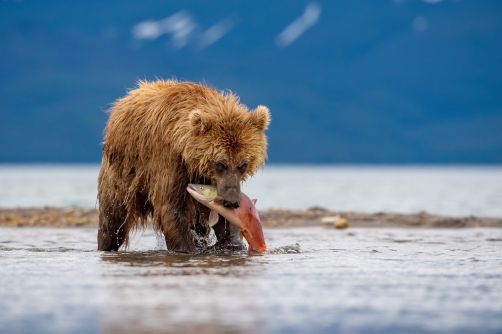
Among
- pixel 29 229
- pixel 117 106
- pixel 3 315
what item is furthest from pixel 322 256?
pixel 29 229

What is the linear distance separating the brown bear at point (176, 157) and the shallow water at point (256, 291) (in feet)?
1.72

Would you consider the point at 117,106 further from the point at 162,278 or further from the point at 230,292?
the point at 230,292

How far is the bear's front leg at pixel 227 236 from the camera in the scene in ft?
30.6

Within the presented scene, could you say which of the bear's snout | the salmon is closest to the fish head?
the salmon

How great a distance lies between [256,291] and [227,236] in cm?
327

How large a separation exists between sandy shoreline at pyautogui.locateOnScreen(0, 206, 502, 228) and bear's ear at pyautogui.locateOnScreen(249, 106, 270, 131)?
19.0 feet

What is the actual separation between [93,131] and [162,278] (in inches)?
5842

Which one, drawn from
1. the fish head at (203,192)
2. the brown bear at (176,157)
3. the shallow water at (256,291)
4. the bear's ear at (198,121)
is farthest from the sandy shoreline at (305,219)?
the bear's ear at (198,121)

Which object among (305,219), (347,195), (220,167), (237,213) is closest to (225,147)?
(220,167)

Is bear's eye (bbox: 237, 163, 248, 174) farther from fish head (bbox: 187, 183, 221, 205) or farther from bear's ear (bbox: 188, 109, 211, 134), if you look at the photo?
bear's ear (bbox: 188, 109, 211, 134)

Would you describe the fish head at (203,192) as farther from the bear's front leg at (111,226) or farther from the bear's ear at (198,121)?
the bear's front leg at (111,226)

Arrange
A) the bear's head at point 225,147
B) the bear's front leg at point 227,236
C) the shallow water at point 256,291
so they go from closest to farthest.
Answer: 1. the shallow water at point 256,291
2. the bear's head at point 225,147
3. the bear's front leg at point 227,236

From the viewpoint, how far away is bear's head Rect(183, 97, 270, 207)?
8562 millimetres

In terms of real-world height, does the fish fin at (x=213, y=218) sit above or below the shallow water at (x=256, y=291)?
above
